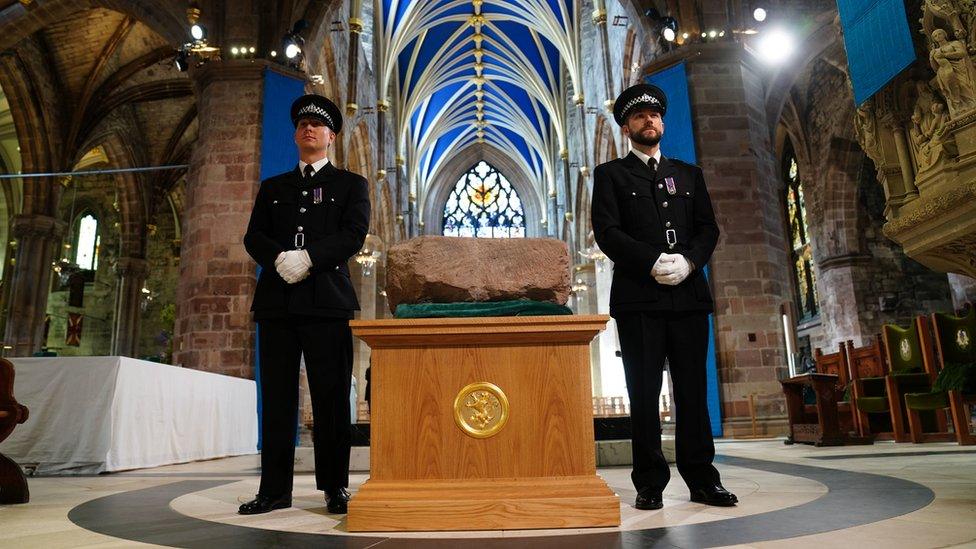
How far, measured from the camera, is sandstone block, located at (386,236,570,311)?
241 cm

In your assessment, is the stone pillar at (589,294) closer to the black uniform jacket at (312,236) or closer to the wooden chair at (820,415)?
the wooden chair at (820,415)

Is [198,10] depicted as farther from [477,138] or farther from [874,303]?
[477,138]

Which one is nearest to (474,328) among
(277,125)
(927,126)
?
(927,126)

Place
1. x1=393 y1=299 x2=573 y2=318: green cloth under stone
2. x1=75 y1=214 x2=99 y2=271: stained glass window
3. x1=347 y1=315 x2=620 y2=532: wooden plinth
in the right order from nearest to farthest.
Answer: x1=347 y1=315 x2=620 y2=532: wooden plinth, x1=393 y1=299 x2=573 y2=318: green cloth under stone, x1=75 y1=214 x2=99 y2=271: stained glass window

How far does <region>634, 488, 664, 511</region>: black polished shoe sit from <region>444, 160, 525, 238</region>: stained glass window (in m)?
30.1

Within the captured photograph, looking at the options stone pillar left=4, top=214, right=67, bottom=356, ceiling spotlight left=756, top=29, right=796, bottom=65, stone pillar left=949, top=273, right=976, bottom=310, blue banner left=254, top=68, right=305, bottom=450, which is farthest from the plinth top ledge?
stone pillar left=4, top=214, right=67, bottom=356

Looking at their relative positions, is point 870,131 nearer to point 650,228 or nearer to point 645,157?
point 645,157

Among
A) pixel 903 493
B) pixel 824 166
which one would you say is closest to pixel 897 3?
pixel 903 493

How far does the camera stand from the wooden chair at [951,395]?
550cm

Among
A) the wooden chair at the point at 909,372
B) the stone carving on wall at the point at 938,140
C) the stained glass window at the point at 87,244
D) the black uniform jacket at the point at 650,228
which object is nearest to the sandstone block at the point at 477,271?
the black uniform jacket at the point at 650,228

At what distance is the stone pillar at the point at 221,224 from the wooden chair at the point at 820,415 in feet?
22.6

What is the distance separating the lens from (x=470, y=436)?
2234 millimetres

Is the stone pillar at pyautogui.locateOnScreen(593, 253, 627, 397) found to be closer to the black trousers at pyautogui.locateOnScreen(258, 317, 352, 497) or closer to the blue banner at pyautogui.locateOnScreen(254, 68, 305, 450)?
the blue banner at pyautogui.locateOnScreen(254, 68, 305, 450)

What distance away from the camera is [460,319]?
7.32ft
